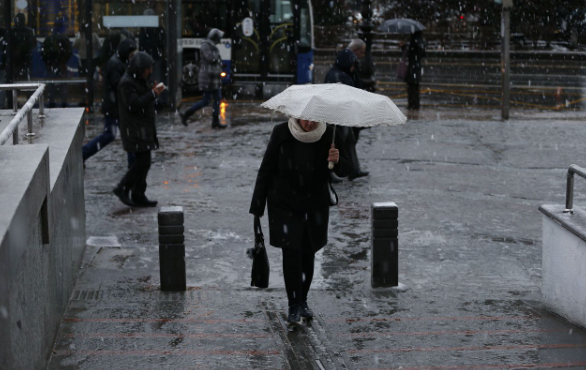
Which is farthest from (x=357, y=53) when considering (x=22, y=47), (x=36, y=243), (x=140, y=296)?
(x=22, y=47)

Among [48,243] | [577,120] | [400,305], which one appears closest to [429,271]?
[400,305]

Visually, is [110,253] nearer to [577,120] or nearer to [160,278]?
[160,278]

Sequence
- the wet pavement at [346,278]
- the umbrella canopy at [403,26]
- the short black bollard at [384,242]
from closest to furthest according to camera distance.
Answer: the wet pavement at [346,278] → the short black bollard at [384,242] → the umbrella canopy at [403,26]

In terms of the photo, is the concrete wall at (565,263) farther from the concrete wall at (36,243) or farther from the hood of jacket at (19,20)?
the hood of jacket at (19,20)

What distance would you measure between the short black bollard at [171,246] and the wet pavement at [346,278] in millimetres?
164

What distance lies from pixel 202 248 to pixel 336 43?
100.0 feet

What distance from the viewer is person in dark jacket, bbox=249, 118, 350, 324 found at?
6.57m

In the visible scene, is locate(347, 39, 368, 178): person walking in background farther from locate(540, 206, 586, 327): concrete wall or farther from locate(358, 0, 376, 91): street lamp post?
locate(358, 0, 376, 91): street lamp post

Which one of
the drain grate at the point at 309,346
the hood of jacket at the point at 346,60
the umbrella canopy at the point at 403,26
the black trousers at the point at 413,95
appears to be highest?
the umbrella canopy at the point at 403,26

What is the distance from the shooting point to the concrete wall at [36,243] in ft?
14.1

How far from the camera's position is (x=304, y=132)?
21.4ft

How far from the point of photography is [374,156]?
1452 cm

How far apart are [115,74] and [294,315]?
5.69 meters

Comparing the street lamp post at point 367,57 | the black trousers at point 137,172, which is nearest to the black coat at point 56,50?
the street lamp post at point 367,57
